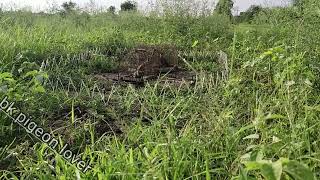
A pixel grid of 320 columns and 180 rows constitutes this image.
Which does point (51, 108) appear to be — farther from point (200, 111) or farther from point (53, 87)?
point (200, 111)

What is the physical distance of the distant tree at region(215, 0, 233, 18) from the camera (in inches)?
438

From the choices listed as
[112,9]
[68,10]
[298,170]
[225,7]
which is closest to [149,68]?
[298,170]

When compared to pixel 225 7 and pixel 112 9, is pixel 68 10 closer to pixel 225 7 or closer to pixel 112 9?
pixel 112 9

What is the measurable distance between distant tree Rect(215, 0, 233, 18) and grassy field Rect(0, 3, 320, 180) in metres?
5.74

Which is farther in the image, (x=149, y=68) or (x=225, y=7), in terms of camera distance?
(x=225, y=7)

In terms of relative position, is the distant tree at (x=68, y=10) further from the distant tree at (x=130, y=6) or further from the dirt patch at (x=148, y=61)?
the dirt patch at (x=148, y=61)

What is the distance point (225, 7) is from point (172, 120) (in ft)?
30.9

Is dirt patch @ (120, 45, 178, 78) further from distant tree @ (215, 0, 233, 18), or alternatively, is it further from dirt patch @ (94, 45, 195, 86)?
distant tree @ (215, 0, 233, 18)

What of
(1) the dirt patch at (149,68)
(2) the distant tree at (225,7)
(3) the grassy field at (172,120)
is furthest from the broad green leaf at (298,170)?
(2) the distant tree at (225,7)

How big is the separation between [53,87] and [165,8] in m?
6.37

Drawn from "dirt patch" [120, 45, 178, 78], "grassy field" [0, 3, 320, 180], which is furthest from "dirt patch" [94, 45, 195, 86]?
"grassy field" [0, 3, 320, 180]

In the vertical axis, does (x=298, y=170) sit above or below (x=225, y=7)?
below

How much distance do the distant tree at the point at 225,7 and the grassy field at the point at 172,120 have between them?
5.74 metres

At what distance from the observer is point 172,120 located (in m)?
2.29
